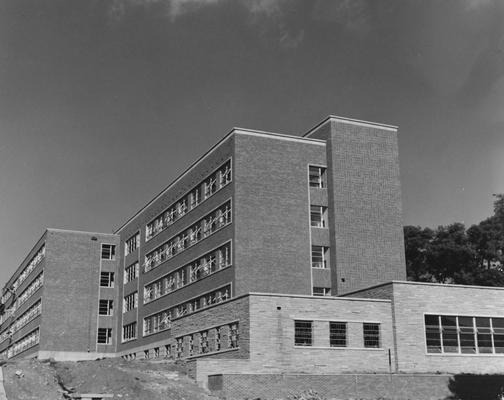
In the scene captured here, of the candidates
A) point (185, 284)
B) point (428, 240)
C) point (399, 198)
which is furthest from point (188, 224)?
point (428, 240)

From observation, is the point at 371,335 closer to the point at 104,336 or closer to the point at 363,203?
the point at 363,203

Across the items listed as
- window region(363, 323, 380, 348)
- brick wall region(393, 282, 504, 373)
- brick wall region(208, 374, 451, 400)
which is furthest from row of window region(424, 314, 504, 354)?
brick wall region(208, 374, 451, 400)

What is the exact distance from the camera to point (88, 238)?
87.2 meters

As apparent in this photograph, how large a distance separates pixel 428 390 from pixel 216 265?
2087 centimetres

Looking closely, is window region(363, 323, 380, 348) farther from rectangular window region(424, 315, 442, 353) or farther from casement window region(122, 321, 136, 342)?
casement window region(122, 321, 136, 342)

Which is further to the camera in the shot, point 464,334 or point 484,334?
point 484,334

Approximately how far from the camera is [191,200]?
211 ft

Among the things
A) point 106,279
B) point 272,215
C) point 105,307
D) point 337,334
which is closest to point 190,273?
point 272,215

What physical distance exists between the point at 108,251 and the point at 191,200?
26.1m

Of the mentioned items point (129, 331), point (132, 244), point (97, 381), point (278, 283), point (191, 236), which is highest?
point (132, 244)

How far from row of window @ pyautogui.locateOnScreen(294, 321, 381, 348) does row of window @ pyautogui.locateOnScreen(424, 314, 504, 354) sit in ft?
9.85

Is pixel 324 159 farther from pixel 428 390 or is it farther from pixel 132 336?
pixel 132 336

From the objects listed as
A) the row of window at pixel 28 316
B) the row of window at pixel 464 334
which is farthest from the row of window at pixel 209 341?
the row of window at pixel 28 316

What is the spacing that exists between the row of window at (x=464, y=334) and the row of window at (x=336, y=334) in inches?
118
